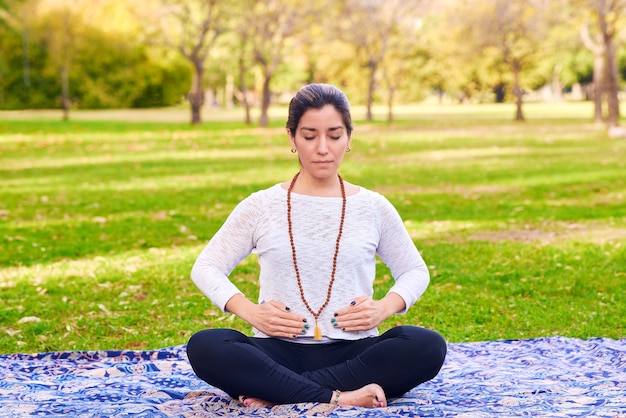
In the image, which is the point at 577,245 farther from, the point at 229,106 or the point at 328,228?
the point at 229,106

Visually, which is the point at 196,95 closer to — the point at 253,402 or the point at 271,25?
the point at 271,25

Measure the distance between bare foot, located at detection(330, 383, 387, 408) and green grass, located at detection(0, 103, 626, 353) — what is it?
7.18ft

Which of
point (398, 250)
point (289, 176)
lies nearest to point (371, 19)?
point (289, 176)

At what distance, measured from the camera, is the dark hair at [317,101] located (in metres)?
3.72

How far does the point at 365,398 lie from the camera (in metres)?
3.62

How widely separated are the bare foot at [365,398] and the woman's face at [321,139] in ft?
2.94

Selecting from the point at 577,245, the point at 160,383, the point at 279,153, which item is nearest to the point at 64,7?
the point at 279,153

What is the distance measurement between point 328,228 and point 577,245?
18.0 feet

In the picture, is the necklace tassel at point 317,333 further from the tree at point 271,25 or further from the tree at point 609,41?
the tree at point 271,25

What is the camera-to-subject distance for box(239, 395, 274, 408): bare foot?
369cm

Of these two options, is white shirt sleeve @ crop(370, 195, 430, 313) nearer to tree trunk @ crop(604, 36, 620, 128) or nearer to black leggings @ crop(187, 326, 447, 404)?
black leggings @ crop(187, 326, 447, 404)

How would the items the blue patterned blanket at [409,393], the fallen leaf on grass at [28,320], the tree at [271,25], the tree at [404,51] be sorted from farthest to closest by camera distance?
1. the tree at [404,51]
2. the tree at [271,25]
3. the fallen leaf on grass at [28,320]
4. the blue patterned blanket at [409,393]

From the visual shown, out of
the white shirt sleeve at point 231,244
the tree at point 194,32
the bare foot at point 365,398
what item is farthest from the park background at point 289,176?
the bare foot at point 365,398

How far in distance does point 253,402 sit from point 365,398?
464mm
